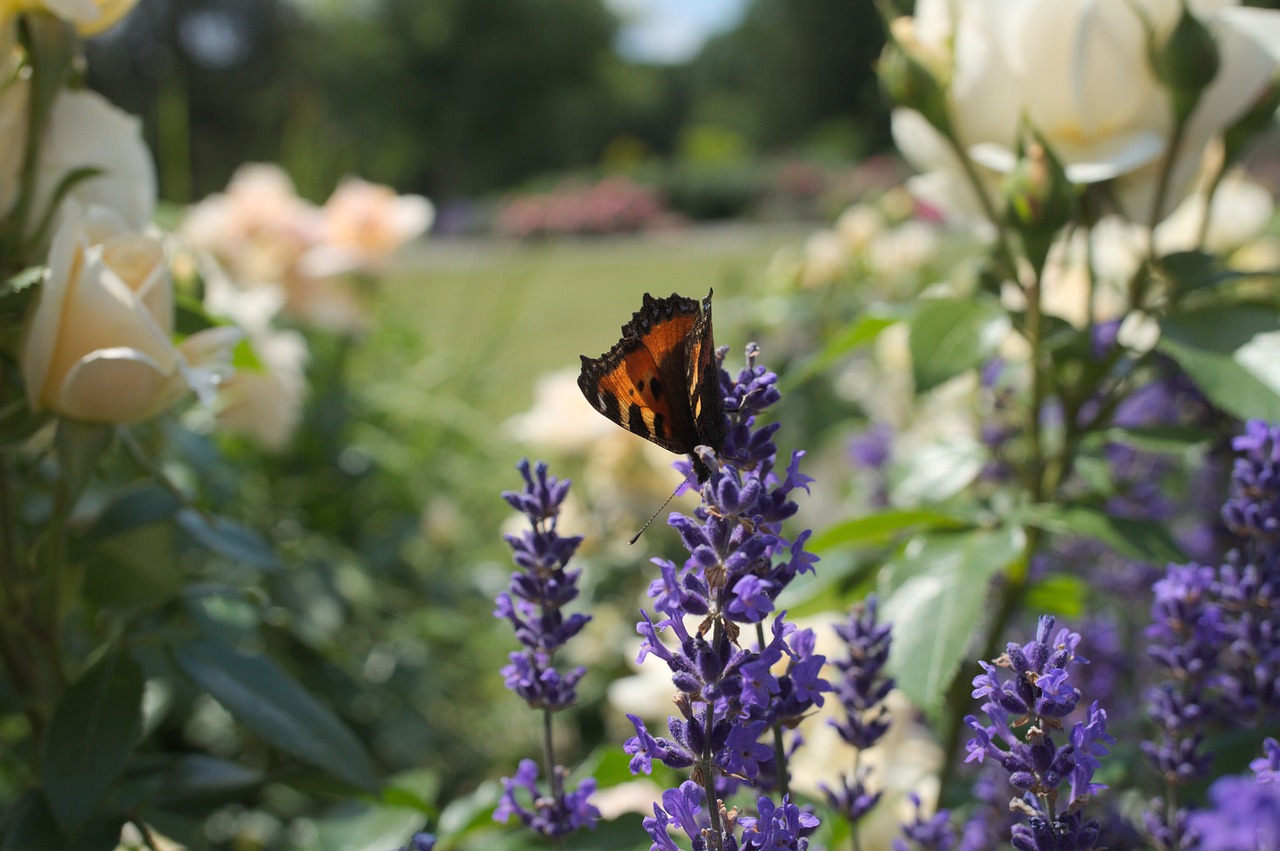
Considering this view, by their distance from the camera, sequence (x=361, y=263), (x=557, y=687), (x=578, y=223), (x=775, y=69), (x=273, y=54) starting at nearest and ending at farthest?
(x=557, y=687) → (x=361, y=263) → (x=578, y=223) → (x=273, y=54) → (x=775, y=69)

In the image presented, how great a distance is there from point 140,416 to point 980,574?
61 cm

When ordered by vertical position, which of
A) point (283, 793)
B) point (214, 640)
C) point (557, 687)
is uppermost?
point (557, 687)

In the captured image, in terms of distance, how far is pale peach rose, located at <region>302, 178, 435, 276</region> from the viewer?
2020 mm

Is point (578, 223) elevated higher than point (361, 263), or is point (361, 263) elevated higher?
point (361, 263)

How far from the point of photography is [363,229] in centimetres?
209

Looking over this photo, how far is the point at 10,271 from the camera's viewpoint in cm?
77

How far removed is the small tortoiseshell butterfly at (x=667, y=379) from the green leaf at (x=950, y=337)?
0.33 m

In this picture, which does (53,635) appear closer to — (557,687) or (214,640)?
(214,640)

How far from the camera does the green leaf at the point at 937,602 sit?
2.27 feet

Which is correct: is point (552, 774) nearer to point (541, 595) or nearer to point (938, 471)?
point (541, 595)

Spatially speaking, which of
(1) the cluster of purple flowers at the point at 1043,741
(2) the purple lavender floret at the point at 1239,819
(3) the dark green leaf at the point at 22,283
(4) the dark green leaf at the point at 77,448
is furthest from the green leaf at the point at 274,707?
(2) the purple lavender floret at the point at 1239,819

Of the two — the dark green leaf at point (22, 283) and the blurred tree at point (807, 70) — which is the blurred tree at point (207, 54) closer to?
the blurred tree at point (807, 70)

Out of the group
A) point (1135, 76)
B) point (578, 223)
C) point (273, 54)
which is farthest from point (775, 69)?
point (1135, 76)

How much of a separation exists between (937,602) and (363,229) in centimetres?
165
